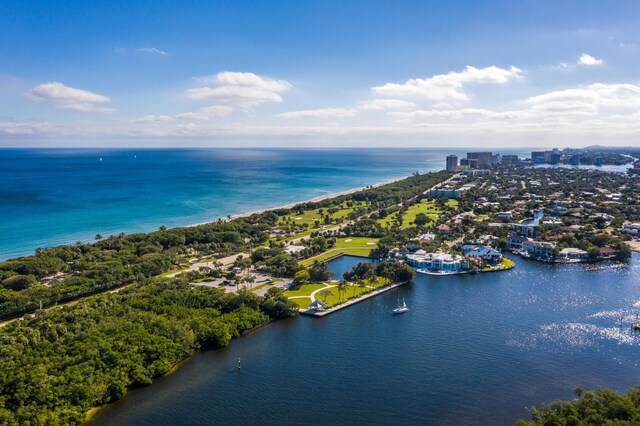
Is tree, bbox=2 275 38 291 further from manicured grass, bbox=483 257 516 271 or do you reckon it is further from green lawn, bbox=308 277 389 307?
manicured grass, bbox=483 257 516 271

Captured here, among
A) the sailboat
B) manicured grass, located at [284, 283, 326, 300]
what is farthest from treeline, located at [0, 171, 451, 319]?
the sailboat

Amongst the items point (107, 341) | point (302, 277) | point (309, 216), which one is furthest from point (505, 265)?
point (107, 341)

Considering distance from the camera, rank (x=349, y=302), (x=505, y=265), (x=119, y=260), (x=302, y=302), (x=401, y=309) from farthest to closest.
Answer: (x=505, y=265) → (x=119, y=260) → (x=349, y=302) → (x=302, y=302) → (x=401, y=309)

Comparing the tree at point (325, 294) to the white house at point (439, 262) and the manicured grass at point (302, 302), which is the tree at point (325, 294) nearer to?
the manicured grass at point (302, 302)

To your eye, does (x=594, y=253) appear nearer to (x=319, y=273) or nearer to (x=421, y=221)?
(x=421, y=221)

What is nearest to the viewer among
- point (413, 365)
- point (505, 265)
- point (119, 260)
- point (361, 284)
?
point (413, 365)

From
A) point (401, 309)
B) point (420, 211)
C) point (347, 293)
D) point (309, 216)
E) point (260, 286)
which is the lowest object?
point (401, 309)
